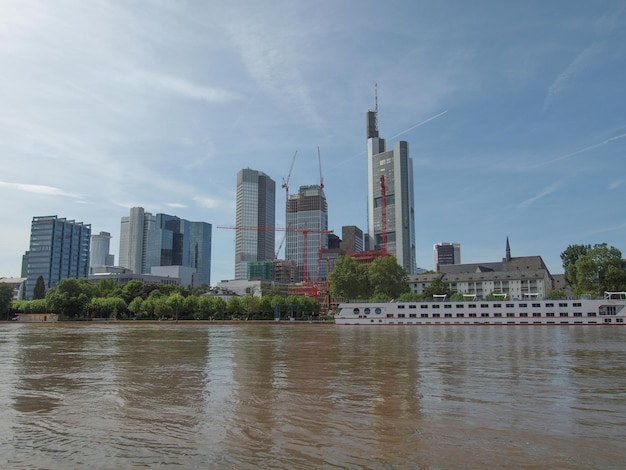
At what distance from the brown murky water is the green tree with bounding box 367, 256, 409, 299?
373 feet

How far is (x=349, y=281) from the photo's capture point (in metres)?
144

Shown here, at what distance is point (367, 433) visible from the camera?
13336mm

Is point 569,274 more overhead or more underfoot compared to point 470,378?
more overhead

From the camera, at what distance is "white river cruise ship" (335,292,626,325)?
4055 inches

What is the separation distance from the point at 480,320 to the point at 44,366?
3845 inches

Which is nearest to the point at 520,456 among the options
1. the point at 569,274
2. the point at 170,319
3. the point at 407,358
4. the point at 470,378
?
the point at 470,378

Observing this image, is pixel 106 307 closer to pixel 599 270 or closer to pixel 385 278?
pixel 385 278

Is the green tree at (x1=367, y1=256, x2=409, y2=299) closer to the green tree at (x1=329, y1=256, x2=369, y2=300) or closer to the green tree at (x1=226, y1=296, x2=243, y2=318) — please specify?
the green tree at (x1=329, y1=256, x2=369, y2=300)

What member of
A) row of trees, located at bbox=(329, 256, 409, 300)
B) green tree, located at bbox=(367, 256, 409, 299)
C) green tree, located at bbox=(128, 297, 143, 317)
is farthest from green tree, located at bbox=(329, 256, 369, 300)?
green tree, located at bbox=(128, 297, 143, 317)

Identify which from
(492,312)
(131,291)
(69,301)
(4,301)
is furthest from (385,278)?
(4,301)

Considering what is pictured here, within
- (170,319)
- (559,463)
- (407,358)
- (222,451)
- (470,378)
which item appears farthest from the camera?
(170,319)

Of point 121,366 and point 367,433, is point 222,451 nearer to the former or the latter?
point 367,433

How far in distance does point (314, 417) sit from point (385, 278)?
12936cm

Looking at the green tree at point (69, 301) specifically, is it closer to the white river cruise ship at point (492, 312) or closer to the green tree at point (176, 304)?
the green tree at point (176, 304)
